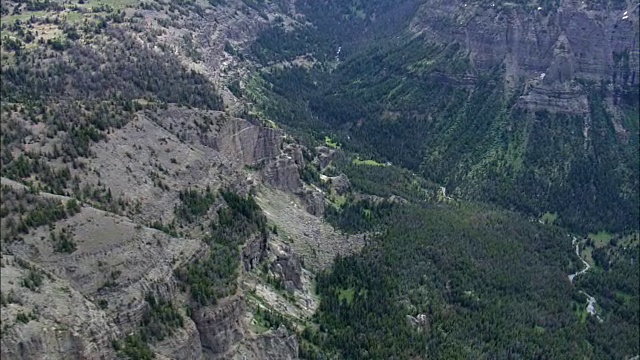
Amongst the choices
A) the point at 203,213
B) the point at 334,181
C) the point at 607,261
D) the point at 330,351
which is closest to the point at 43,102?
the point at 203,213

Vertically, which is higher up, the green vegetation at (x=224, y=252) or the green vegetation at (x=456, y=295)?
the green vegetation at (x=224, y=252)

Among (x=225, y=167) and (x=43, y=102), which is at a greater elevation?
(x=43, y=102)

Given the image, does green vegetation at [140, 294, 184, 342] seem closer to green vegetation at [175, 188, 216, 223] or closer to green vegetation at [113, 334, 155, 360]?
green vegetation at [113, 334, 155, 360]

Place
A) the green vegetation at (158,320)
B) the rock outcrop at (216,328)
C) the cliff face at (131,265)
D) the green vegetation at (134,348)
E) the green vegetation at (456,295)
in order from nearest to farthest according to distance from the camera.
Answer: the cliff face at (131,265) → the green vegetation at (134,348) → the green vegetation at (158,320) → the rock outcrop at (216,328) → the green vegetation at (456,295)

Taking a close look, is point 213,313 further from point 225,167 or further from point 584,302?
point 584,302

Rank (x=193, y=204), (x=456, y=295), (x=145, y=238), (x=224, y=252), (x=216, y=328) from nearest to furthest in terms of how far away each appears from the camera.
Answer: (x=216, y=328) → (x=145, y=238) → (x=224, y=252) → (x=193, y=204) → (x=456, y=295)

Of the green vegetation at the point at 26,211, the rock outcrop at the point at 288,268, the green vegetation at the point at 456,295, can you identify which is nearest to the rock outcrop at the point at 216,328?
the green vegetation at the point at 26,211

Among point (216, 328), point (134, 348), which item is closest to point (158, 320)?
point (134, 348)

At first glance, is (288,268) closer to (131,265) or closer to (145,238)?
(145,238)

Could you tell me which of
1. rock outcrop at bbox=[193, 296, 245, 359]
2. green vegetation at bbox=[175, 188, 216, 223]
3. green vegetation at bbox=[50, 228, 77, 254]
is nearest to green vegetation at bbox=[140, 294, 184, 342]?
rock outcrop at bbox=[193, 296, 245, 359]

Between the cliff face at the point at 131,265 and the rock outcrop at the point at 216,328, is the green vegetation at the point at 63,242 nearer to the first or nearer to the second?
the cliff face at the point at 131,265

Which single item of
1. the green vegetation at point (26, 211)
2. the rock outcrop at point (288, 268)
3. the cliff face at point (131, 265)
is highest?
the green vegetation at point (26, 211)
